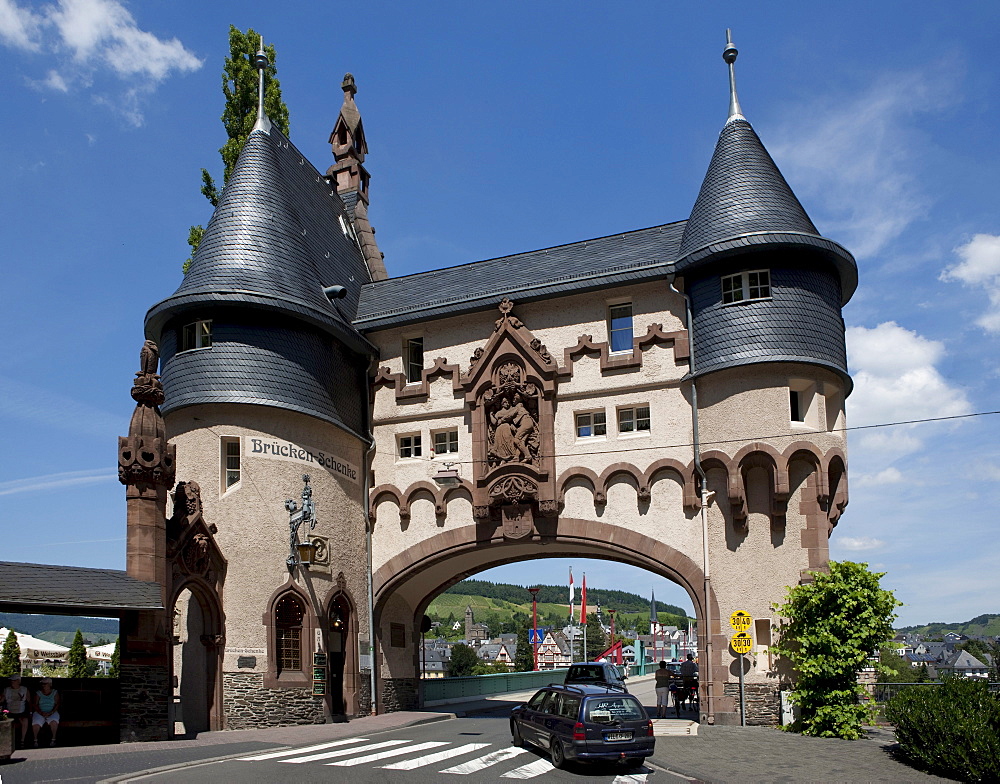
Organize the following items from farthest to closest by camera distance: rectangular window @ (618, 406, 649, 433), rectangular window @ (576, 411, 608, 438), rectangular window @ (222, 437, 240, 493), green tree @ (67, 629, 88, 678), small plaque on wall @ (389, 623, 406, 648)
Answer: green tree @ (67, 629, 88, 678), small plaque on wall @ (389, 623, 406, 648), rectangular window @ (576, 411, 608, 438), rectangular window @ (618, 406, 649, 433), rectangular window @ (222, 437, 240, 493)

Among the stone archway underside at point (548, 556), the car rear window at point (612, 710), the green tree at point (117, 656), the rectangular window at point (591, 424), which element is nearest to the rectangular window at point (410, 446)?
the stone archway underside at point (548, 556)

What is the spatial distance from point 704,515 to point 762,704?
5.05 m

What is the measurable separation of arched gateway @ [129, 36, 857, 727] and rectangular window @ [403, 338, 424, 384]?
0.40ft

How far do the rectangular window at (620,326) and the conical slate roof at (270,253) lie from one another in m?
7.94

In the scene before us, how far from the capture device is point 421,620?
35.3 metres

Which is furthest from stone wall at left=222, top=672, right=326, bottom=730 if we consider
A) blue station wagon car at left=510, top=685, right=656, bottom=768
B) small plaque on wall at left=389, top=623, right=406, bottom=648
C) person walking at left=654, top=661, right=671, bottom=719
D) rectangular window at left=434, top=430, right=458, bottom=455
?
blue station wagon car at left=510, top=685, right=656, bottom=768

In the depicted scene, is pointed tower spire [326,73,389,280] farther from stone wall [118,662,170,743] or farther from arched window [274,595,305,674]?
stone wall [118,662,170,743]

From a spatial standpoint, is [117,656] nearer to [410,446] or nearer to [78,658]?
[410,446]

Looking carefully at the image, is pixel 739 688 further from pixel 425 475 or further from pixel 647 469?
pixel 425 475

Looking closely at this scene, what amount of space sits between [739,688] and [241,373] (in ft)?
51.8

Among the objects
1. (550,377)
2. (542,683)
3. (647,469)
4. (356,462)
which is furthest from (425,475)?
(542,683)

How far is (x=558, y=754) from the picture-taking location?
18.0 meters

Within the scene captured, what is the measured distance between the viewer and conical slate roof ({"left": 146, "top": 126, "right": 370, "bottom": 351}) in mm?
28266

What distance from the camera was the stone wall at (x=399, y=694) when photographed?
31.8 metres
